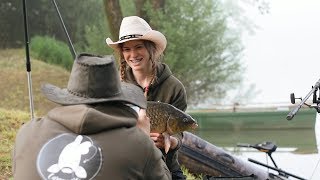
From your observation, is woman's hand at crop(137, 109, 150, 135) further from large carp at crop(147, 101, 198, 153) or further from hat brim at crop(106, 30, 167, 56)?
hat brim at crop(106, 30, 167, 56)

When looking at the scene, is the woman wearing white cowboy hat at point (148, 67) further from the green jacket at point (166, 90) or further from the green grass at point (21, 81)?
the green grass at point (21, 81)

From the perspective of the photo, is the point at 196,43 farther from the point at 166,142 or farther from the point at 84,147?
the point at 84,147

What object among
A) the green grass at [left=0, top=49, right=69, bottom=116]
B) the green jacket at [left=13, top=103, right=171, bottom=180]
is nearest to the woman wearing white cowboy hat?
the green jacket at [left=13, top=103, right=171, bottom=180]

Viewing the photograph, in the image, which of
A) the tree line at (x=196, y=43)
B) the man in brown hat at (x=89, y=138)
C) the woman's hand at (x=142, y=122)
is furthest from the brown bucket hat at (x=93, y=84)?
the tree line at (x=196, y=43)

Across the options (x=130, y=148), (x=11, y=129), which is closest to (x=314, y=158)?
(x=11, y=129)

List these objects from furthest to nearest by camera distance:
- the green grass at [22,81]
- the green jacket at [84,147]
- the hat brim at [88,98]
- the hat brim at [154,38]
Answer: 1. the green grass at [22,81]
2. the hat brim at [154,38]
3. the hat brim at [88,98]
4. the green jacket at [84,147]

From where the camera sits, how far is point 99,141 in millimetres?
1734

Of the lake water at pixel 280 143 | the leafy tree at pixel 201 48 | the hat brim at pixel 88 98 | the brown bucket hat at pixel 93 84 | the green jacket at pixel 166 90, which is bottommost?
the lake water at pixel 280 143

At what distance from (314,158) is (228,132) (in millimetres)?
4543

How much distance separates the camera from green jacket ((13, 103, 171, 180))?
1729 millimetres

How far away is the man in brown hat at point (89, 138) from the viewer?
1729mm

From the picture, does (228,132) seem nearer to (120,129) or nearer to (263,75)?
(263,75)

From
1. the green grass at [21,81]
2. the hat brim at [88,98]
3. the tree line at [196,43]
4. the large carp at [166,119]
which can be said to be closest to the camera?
the hat brim at [88,98]

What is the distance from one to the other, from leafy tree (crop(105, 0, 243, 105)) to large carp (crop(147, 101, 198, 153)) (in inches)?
487
